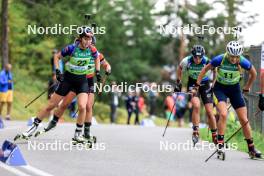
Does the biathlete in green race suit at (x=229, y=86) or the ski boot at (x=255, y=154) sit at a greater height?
the biathlete in green race suit at (x=229, y=86)

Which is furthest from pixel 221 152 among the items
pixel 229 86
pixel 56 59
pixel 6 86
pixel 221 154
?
pixel 6 86

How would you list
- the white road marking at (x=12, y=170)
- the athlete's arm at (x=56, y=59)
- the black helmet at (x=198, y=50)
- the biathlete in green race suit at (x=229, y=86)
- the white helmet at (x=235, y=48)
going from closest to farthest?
the white road marking at (x=12, y=170)
the white helmet at (x=235, y=48)
the biathlete in green race suit at (x=229, y=86)
the athlete's arm at (x=56, y=59)
the black helmet at (x=198, y=50)

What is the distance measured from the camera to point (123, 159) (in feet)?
41.9

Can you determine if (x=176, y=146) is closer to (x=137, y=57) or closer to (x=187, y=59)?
(x=187, y=59)

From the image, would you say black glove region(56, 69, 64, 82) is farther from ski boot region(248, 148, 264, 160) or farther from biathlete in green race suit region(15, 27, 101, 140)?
ski boot region(248, 148, 264, 160)

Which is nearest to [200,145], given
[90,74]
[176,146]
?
[176,146]

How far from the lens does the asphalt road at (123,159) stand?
1105cm

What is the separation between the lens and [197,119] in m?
16.1

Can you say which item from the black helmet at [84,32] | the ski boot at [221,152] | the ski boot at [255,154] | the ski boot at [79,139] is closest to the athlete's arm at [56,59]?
the black helmet at [84,32]

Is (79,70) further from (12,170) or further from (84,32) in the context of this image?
(12,170)

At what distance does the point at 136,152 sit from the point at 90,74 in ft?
6.14

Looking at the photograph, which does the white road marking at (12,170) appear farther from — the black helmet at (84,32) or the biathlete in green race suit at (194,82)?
the biathlete in green race suit at (194,82)

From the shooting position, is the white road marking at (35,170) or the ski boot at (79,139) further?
the ski boot at (79,139)

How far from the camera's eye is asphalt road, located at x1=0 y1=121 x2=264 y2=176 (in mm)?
11055
